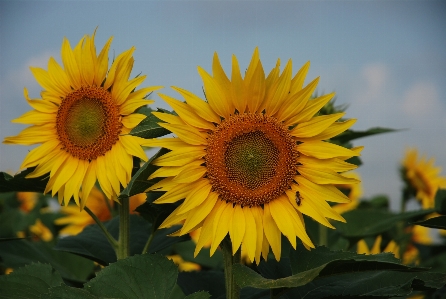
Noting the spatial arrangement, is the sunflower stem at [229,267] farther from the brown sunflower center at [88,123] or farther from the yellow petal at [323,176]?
the brown sunflower center at [88,123]

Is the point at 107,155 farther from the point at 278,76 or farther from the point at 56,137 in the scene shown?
the point at 278,76

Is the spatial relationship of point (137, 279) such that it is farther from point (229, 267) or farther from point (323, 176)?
point (323, 176)

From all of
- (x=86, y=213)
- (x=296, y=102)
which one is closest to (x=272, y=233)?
(x=296, y=102)

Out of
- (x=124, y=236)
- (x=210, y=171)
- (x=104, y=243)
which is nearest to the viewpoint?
(x=210, y=171)

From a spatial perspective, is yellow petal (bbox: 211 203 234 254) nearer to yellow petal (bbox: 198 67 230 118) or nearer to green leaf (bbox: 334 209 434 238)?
yellow petal (bbox: 198 67 230 118)

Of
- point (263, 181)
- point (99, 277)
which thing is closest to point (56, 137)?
point (99, 277)

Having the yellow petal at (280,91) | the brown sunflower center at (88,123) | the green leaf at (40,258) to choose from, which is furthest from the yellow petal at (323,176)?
the green leaf at (40,258)
